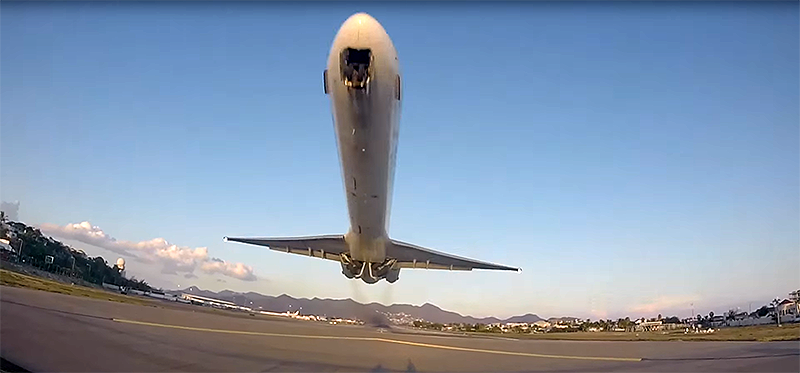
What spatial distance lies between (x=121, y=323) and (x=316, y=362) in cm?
489

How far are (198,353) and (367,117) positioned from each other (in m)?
11.2

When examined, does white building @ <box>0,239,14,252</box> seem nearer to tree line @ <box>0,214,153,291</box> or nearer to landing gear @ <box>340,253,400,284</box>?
tree line @ <box>0,214,153,291</box>

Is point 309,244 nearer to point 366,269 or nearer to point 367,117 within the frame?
point 366,269

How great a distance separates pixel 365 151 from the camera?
1933 cm

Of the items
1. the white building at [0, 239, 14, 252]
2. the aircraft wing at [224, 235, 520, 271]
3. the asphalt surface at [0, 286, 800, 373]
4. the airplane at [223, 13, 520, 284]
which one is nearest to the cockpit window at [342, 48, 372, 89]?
the airplane at [223, 13, 520, 284]

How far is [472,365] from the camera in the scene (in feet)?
33.9

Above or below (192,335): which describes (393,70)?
above

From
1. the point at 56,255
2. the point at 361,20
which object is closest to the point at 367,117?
the point at 361,20

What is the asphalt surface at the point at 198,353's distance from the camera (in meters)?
7.23

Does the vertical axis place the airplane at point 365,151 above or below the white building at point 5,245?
above

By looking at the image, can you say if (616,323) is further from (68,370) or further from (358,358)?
(68,370)

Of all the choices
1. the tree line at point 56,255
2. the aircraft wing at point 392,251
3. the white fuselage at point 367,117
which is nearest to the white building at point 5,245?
the tree line at point 56,255

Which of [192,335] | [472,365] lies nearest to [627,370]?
→ [472,365]

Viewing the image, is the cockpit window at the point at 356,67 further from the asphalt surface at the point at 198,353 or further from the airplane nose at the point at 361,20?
the asphalt surface at the point at 198,353
